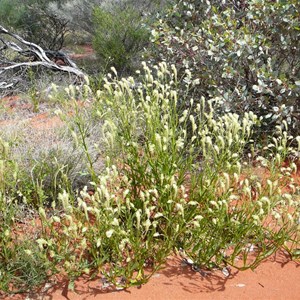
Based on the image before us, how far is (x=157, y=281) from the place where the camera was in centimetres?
319

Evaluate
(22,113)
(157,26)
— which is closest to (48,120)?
(22,113)

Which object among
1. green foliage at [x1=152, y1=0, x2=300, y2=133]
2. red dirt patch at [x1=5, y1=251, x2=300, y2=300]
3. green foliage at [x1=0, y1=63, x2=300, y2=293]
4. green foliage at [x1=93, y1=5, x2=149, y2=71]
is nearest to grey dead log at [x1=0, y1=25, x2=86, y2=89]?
green foliage at [x1=93, y1=5, x2=149, y2=71]

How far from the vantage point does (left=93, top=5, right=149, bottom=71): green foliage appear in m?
9.11

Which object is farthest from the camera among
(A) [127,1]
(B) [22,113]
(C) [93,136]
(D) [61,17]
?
(D) [61,17]

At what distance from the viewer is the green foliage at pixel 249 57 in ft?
15.6

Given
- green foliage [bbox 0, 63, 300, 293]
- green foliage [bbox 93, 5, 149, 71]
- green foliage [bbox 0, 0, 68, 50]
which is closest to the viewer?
green foliage [bbox 0, 63, 300, 293]

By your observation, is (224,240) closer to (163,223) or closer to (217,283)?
(217,283)

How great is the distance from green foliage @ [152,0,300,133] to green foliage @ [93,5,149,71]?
349 cm

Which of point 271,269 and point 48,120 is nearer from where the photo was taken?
point 271,269

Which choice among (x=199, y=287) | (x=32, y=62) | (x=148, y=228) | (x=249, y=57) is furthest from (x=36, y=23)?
(x=199, y=287)

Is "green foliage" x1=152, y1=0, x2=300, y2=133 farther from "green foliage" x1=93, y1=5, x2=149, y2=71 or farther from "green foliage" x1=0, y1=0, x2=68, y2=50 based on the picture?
"green foliage" x1=0, y1=0, x2=68, y2=50

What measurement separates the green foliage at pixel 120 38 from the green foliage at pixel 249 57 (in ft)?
11.5

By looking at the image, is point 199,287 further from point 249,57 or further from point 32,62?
point 32,62

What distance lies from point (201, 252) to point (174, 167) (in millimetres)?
638
